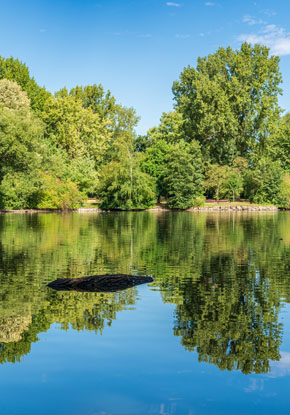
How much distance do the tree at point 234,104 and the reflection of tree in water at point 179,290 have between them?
63.5 meters

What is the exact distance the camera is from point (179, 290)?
615 inches

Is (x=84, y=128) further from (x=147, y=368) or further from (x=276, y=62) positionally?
(x=147, y=368)

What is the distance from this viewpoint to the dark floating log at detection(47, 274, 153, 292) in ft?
51.7

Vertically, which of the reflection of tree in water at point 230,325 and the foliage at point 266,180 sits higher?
the foliage at point 266,180

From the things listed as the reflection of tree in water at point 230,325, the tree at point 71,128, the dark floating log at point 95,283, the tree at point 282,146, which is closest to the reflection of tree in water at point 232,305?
the reflection of tree in water at point 230,325

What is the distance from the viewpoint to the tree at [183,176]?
81562 mm

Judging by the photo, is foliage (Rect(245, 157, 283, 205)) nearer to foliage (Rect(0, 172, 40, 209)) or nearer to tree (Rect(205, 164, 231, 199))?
tree (Rect(205, 164, 231, 199))

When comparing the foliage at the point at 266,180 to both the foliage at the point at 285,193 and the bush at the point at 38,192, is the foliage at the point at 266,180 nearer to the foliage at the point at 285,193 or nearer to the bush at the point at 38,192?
the foliage at the point at 285,193

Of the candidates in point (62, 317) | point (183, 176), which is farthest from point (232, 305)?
point (183, 176)

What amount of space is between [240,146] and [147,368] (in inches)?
3528

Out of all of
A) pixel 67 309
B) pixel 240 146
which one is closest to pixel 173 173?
pixel 240 146

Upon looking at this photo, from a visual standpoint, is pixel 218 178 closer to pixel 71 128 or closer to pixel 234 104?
pixel 234 104

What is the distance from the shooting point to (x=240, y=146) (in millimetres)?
95562

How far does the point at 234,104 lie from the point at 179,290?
8021 cm
